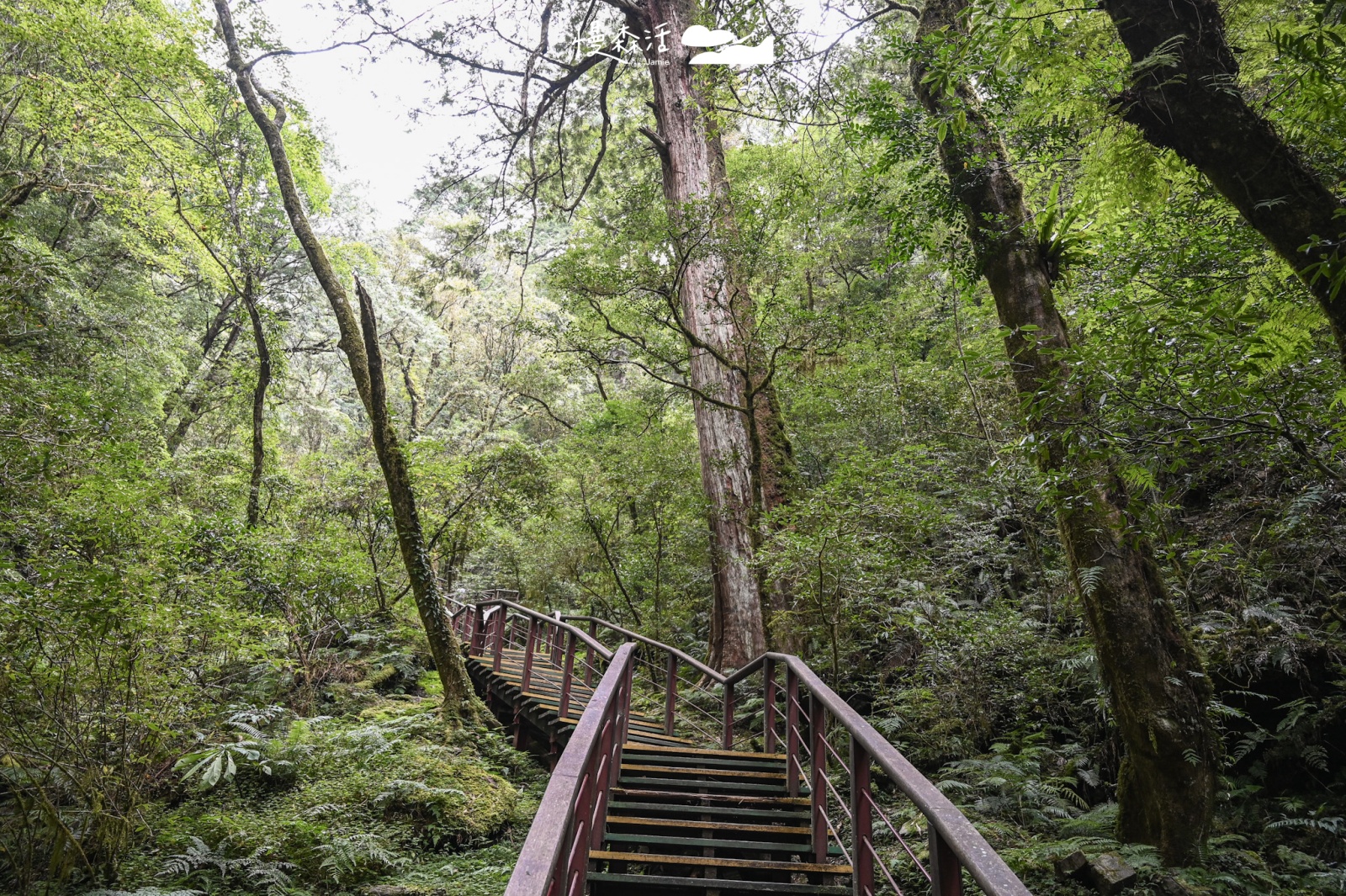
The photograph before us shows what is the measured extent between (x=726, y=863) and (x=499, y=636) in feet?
23.2

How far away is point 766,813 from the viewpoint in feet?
13.9

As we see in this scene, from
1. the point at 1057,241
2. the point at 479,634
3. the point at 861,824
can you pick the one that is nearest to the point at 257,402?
the point at 479,634

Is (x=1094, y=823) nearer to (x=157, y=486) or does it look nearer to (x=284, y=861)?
(x=284, y=861)

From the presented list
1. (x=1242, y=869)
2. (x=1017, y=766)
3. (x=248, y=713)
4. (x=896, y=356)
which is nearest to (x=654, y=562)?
(x=896, y=356)

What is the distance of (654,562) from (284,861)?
8334 mm

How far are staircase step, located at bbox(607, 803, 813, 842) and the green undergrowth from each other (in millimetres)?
1660

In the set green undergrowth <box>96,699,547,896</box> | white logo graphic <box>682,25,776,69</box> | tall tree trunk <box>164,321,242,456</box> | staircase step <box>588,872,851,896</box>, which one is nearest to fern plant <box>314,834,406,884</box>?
green undergrowth <box>96,699,547,896</box>

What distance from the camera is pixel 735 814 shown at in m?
4.30

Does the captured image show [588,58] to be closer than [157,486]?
No

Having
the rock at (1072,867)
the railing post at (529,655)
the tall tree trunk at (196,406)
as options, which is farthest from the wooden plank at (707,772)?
the tall tree trunk at (196,406)

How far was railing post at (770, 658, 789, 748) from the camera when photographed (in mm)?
5059

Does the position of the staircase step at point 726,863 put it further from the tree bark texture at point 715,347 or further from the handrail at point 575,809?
the tree bark texture at point 715,347

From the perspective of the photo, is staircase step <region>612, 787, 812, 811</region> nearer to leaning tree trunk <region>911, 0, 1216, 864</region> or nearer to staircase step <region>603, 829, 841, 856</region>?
staircase step <region>603, 829, 841, 856</region>

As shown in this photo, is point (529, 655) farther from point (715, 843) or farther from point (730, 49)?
point (730, 49)
